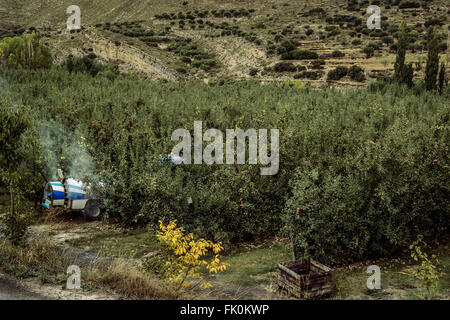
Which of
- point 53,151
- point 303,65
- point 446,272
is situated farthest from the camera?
point 303,65

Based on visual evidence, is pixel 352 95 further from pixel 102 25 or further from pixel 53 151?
pixel 102 25

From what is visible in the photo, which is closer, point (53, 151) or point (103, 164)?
point (103, 164)

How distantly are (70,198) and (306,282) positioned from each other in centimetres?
778

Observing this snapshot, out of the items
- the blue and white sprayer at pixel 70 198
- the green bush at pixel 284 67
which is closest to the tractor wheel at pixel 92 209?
the blue and white sprayer at pixel 70 198

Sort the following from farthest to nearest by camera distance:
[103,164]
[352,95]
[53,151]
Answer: [352,95], [53,151], [103,164]

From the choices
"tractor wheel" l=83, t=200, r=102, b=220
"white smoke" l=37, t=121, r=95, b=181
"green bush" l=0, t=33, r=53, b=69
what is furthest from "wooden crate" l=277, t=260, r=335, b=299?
"green bush" l=0, t=33, r=53, b=69

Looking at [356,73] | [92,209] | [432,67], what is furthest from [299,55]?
[92,209]

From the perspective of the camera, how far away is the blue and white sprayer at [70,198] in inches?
509

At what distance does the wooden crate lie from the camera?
7871mm

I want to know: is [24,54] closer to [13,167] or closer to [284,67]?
[284,67]

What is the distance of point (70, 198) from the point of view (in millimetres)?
13039

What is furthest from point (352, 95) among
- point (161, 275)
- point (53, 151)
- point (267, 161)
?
point (161, 275)
